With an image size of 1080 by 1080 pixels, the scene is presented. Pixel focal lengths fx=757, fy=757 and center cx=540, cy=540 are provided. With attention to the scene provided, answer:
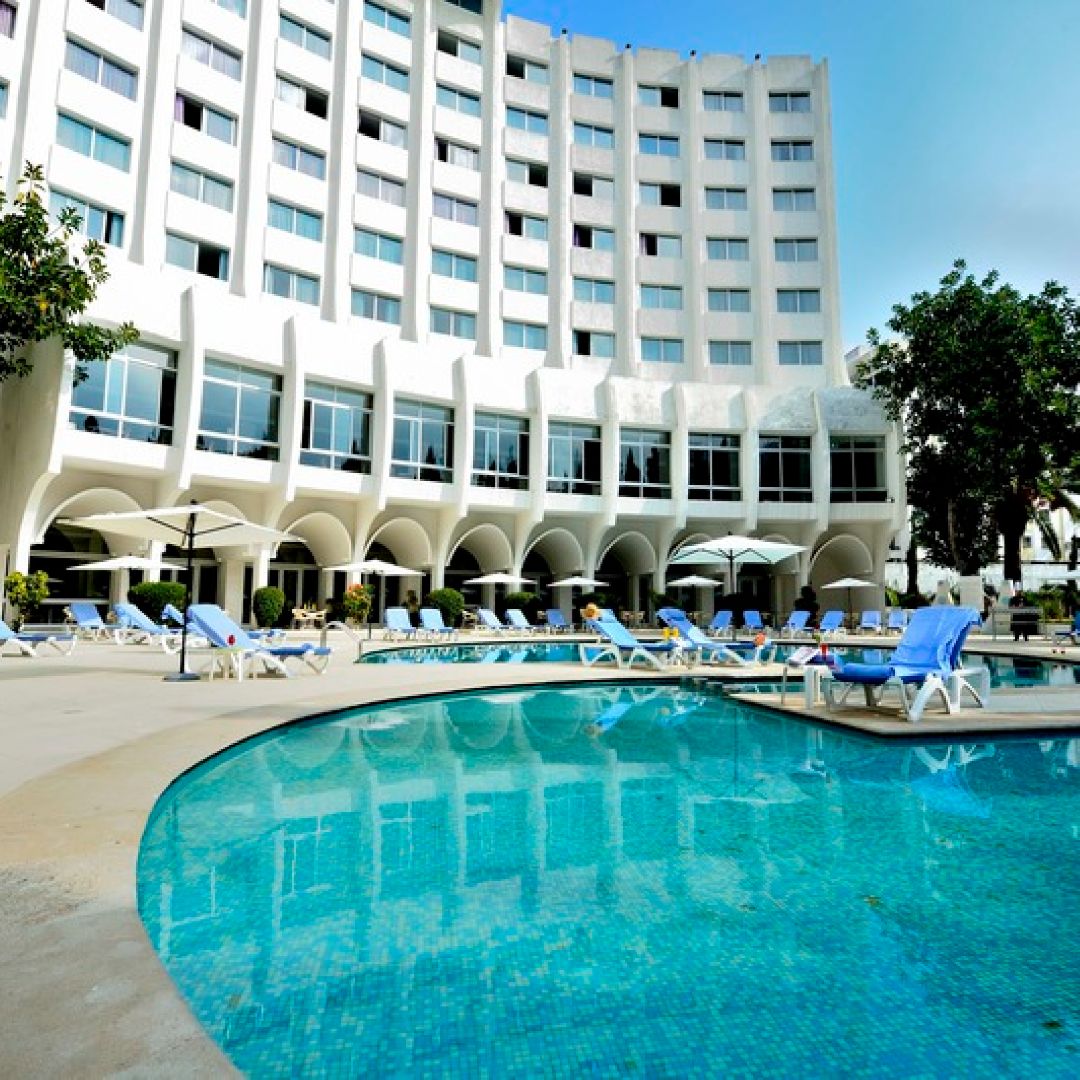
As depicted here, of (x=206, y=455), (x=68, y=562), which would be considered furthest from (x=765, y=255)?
(x=68, y=562)

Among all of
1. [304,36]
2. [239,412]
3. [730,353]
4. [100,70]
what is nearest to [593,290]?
[730,353]

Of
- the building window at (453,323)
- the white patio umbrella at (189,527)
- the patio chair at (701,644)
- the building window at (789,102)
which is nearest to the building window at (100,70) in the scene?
the building window at (453,323)

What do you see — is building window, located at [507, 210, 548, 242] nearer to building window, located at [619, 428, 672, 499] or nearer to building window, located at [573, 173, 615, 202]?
building window, located at [573, 173, 615, 202]

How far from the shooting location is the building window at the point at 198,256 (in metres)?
23.0

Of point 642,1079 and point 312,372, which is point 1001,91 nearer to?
point 642,1079

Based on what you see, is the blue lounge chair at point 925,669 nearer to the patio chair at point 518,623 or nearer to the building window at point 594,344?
the patio chair at point 518,623

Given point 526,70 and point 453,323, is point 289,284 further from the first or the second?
point 526,70

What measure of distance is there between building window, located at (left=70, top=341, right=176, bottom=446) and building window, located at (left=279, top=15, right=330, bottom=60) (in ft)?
43.2

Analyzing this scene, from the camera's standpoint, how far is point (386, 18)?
92.9ft

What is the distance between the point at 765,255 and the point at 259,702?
1179 inches

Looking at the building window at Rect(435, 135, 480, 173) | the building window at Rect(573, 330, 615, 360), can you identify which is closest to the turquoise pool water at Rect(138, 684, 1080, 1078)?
the building window at Rect(573, 330, 615, 360)

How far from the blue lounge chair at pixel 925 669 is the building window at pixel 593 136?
29.2 meters

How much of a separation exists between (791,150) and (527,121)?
11.5 m

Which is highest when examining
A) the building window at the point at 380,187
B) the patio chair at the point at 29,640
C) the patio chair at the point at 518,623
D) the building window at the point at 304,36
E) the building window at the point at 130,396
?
the building window at the point at 304,36
